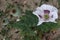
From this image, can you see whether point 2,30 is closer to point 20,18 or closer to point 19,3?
point 20,18

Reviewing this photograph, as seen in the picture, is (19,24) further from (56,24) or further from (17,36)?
(56,24)

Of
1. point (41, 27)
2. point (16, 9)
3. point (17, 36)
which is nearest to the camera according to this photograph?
point (41, 27)

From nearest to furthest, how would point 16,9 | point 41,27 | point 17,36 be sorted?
1. point 41,27
2. point 17,36
3. point 16,9

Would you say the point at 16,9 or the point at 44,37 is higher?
the point at 16,9

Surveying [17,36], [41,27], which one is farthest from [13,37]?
[41,27]

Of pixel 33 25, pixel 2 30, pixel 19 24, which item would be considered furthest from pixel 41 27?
pixel 2 30

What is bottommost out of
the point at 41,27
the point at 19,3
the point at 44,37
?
the point at 44,37

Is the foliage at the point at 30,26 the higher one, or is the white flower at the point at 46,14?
the white flower at the point at 46,14

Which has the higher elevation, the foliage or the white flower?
the white flower

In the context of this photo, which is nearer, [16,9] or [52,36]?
[52,36]
